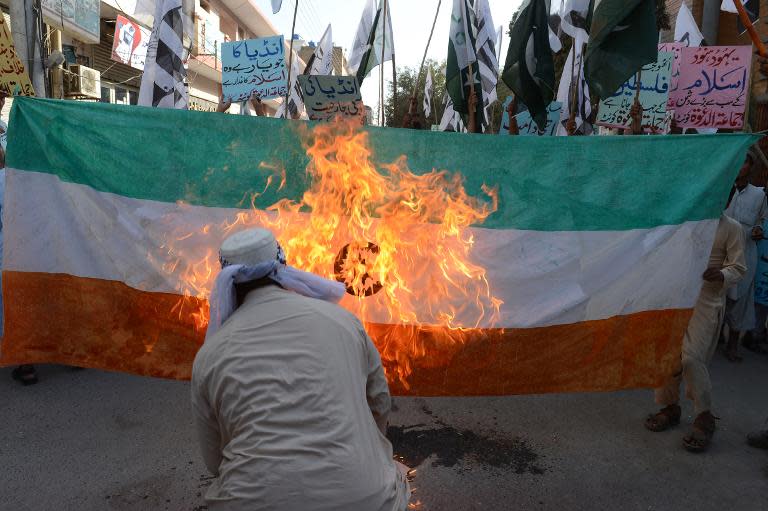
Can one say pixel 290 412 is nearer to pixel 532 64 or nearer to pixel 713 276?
pixel 713 276

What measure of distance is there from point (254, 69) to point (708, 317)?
614 cm

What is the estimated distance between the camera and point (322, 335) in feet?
5.91

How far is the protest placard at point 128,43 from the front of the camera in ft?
38.1

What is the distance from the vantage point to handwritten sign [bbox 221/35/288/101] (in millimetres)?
7410

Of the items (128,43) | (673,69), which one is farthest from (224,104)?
(128,43)

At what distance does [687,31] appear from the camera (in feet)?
25.2

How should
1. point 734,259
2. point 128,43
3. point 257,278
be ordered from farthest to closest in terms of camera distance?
1. point 128,43
2. point 734,259
3. point 257,278

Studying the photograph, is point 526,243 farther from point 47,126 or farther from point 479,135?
point 47,126

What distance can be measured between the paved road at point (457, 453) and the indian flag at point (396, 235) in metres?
0.52

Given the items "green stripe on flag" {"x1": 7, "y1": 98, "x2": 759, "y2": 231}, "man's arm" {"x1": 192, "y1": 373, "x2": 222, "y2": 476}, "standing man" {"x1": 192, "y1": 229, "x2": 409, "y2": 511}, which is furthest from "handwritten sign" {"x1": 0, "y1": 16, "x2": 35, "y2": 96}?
"man's arm" {"x1": 192, "y1": 373, "x2": 222, "y2": 476}

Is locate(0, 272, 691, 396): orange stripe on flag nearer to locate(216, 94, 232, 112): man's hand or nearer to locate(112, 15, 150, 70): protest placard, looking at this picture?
locate(216, 94, 232, 112): man's hand

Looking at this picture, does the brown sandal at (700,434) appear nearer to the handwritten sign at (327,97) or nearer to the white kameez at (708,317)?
the white kameez at (708,317)

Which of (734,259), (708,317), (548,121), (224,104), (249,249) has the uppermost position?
(224,104)

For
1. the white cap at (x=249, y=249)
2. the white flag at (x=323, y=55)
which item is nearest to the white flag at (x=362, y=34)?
the white flag at (x=323, y=55)
